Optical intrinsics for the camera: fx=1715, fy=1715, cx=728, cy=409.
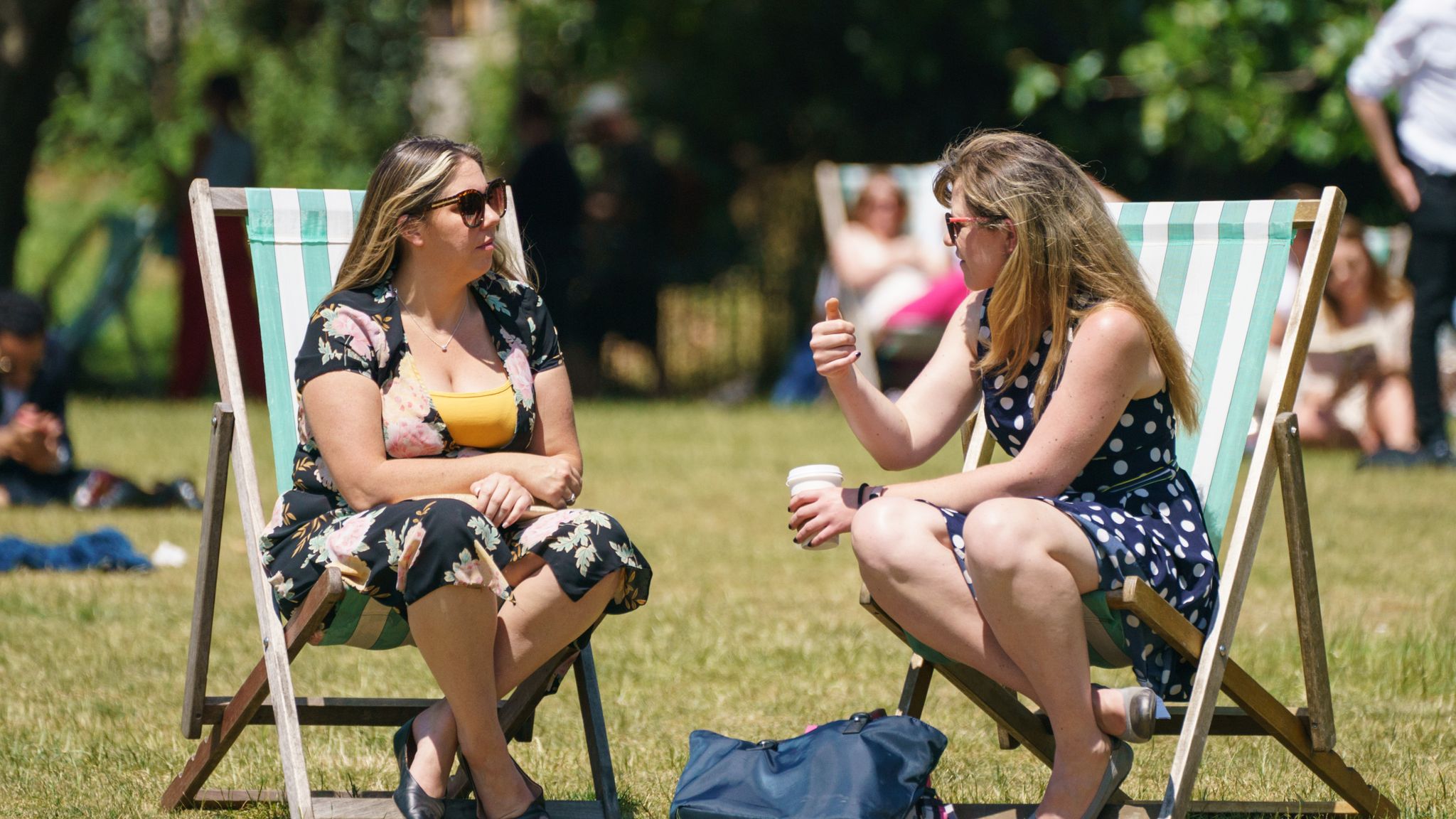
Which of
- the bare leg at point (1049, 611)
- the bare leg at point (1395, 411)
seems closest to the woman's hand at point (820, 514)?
the bare leg at point (1049, 611)

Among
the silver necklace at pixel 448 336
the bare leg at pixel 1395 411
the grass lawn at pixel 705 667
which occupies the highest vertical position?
the silver necklace at pixel 448 336

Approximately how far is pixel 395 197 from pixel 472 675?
0.89 meters

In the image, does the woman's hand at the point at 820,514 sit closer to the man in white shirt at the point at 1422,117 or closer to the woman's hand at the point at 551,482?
the woman's hand at the point at 551,482

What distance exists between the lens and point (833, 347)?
2977 mm

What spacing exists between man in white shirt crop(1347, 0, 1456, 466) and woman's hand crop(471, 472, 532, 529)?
5197mm

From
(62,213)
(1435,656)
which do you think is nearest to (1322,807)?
(1435,656)

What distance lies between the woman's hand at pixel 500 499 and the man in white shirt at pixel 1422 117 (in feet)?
17.0

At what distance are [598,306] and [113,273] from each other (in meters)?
3.00

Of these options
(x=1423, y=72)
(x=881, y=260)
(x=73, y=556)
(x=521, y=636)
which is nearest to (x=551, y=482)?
(x=521, y=636)

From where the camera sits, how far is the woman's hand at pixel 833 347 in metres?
2.98

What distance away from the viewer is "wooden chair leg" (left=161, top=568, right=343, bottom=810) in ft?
9.07

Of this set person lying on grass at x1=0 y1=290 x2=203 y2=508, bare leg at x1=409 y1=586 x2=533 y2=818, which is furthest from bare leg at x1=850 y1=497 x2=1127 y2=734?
person lying on grass at x1=0 y1=290 x2=203 y2=508

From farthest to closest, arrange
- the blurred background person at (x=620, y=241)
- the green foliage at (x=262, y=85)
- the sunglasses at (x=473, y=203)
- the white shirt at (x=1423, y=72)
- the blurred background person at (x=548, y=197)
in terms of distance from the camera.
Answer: the green foliage at (x=262, y=85) < the blurred background person at (x=620, y=241) < the blurred background person at (x=548, y=197) < the white shirt at (x=1423, y=72) < the sunglasses at (x=473, y=203)

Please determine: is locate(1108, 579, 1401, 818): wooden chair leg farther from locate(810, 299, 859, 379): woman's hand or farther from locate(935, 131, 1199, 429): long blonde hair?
locate(810, 299, 859, 379): woman's hand
